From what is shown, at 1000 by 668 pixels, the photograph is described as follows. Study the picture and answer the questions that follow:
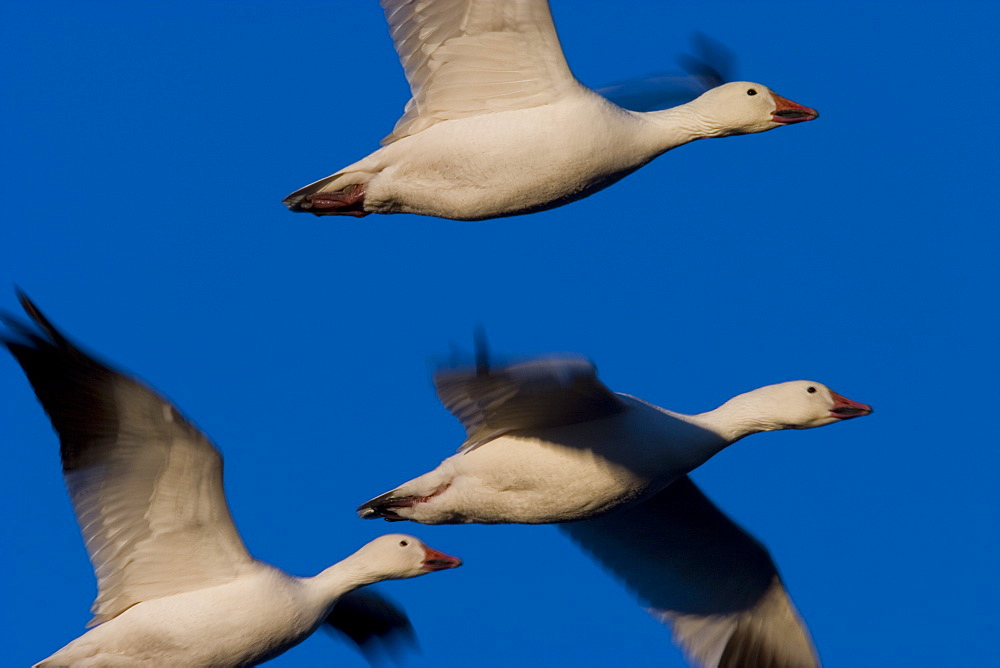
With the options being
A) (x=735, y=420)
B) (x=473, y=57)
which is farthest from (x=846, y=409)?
(x=473, y=57)

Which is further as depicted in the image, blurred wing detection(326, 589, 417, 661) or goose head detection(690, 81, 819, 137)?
blurred wing detection(326, 589, 417, 661)

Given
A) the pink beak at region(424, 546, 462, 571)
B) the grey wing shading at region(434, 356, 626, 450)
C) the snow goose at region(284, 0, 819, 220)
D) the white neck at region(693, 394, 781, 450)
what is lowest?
the pink beak at region(424, 546, 462, 571)

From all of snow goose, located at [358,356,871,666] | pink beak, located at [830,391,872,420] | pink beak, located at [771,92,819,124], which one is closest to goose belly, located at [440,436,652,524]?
snow goose, located at [358,356,871,666]

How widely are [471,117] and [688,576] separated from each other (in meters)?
3.44

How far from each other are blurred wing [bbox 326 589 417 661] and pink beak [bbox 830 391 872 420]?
9.98ft

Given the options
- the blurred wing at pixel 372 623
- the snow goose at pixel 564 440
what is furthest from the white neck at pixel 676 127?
the blurred wing at pixel 372 623

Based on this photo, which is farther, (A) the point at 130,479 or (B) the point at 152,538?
(B) the point at 152,538

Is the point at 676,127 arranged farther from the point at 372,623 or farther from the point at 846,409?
the point at 372,623

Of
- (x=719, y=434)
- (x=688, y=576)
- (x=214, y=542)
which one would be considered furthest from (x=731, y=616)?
(x=214, y=542)

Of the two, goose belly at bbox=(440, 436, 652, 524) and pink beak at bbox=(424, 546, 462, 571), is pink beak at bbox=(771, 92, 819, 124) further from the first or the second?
pink beak at bbox=(424, 546, 462, 571)

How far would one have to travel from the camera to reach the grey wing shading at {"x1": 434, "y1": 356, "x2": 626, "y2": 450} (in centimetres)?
838

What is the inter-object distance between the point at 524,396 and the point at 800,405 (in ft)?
5.73

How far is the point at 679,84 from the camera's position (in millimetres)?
11320

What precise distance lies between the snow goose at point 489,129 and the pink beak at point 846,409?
1.73 m
